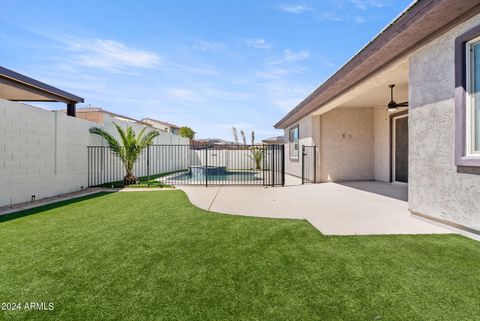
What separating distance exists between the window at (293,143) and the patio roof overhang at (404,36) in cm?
699

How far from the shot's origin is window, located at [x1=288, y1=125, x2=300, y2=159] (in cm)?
1464

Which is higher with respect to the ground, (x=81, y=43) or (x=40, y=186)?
(x=81, y=43)

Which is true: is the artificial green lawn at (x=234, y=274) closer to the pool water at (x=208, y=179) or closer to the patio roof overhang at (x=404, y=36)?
the patio roof overhang at (x=404, y=36)

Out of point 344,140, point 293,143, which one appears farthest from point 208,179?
point 344,140

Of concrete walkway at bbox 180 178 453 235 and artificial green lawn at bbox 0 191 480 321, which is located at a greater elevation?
concrete walkway at bbox 180 178 453 235

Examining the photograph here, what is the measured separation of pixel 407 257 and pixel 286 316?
216 cm

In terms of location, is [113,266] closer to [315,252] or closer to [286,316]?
[286,316]

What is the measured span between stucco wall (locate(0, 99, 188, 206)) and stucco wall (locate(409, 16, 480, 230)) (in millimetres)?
10639

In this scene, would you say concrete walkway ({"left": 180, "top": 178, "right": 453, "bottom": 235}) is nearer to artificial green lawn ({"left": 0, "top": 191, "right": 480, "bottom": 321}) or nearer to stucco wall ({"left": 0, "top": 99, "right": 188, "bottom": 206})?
artificial green lawn ({"left": 0, "top": 191, "right": 480, "bottom": 321})

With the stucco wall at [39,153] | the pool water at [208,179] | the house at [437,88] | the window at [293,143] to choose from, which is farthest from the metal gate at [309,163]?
the stucco wall at [39,153]

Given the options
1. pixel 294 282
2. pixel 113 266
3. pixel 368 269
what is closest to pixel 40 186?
pixel 113 266

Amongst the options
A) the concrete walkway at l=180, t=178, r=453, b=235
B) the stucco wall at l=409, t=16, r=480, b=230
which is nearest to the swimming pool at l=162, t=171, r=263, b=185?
the concrete walkway at l=180, t=178, r=453, b=235

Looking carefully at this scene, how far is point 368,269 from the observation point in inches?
107

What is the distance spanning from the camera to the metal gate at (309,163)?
38.0 ft
